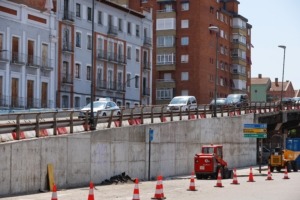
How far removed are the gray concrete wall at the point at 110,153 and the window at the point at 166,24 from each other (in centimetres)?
4798

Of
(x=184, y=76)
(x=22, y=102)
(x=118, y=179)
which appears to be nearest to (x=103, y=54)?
(x=22, y=102)

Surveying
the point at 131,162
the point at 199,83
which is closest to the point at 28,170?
the point at 131,162

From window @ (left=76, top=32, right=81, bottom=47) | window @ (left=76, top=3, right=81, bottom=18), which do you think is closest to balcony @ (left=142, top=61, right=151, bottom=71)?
window @ (left=76, top=32, right=81, bottom=47)

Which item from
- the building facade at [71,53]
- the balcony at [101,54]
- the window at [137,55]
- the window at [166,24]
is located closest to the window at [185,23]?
the window at [166,24]

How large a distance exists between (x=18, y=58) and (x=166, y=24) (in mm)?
50410

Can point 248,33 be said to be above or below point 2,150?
above

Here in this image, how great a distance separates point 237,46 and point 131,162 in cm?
8098

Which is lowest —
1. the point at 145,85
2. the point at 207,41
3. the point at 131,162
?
the point at 131,162

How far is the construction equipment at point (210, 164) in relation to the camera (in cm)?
→ 4308

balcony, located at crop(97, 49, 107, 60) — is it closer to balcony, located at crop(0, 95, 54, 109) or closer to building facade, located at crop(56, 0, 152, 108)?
building facade, located at crop(56, 0, 152, 108)

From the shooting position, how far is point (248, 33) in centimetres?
12938

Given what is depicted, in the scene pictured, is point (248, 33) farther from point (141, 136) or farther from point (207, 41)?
point (141, 136)

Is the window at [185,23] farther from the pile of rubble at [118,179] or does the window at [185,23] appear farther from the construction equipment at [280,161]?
the pile of rubble at [118,179]

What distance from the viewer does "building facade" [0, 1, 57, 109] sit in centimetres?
5944
